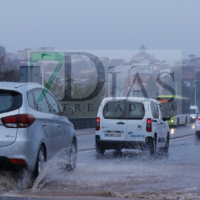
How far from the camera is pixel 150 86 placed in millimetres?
101562

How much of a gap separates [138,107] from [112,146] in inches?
53.9

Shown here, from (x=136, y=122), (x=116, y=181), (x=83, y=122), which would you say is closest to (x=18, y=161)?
(x=116, y=181)

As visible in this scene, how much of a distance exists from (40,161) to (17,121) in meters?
1.02

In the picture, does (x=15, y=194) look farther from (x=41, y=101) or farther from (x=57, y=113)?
(x=57, y=113)

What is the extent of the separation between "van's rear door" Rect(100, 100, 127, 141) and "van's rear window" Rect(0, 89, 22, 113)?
8310 mm

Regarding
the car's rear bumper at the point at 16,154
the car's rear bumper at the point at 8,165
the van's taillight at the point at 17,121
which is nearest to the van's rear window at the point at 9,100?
the van's taillight at the point at 17,121

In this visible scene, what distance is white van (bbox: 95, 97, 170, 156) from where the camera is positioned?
57.2ft

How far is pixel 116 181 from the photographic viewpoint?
10352 millimetres

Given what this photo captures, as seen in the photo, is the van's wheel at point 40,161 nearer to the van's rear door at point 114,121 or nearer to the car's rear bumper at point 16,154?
the car's rear bumper at point 16,154

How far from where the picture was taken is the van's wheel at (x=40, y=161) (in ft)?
31.3

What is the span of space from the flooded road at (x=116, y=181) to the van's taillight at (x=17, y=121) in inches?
32.0

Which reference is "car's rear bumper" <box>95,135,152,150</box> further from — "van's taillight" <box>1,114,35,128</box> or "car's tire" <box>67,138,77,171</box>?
"van's taillight" <box>1,114,35,128</box>

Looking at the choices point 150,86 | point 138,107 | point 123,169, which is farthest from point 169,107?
point 150,86

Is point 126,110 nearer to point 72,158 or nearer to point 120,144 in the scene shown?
point 120,144
